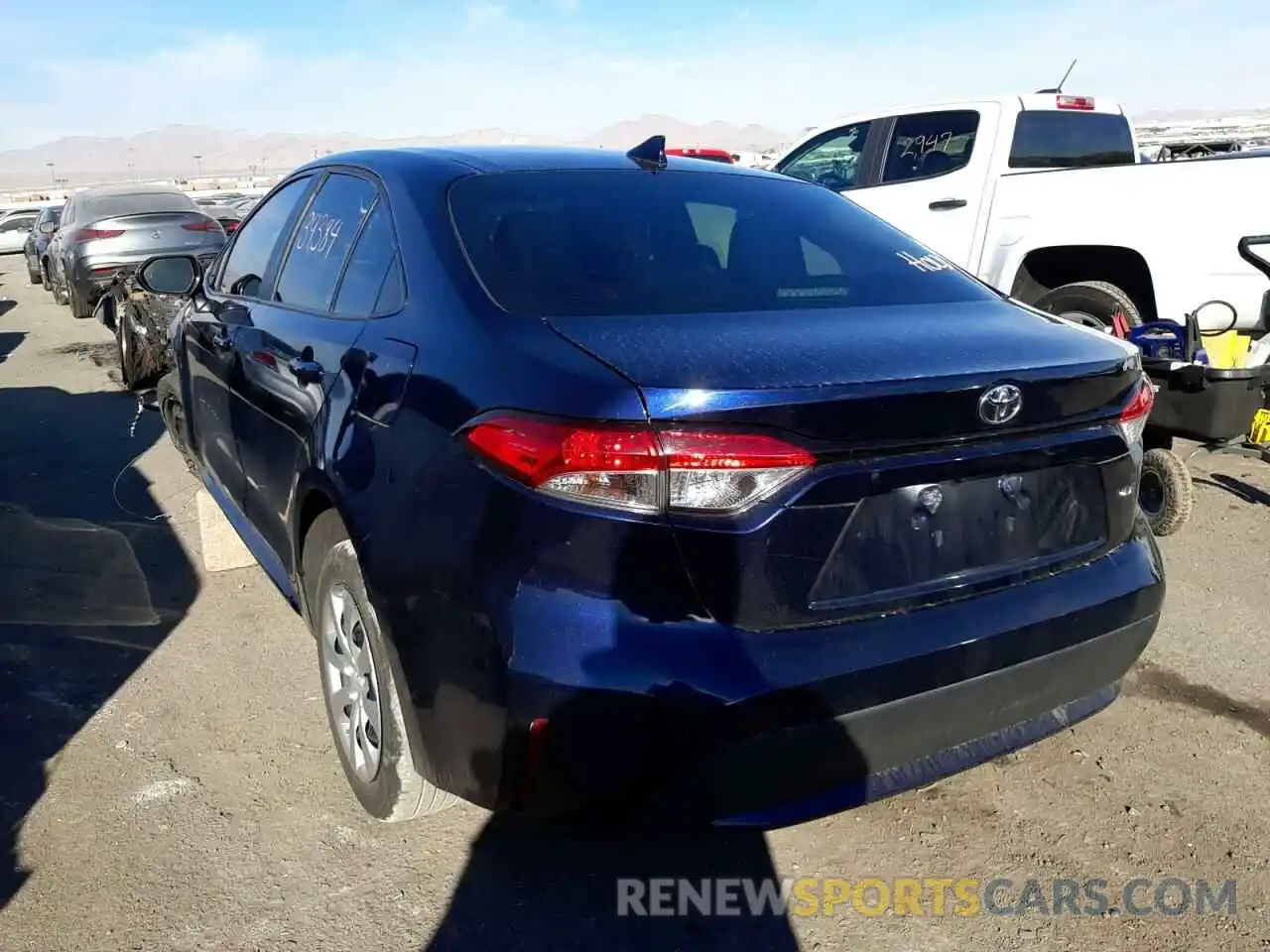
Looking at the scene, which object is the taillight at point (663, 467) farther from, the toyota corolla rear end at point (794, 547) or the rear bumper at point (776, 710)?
the rear bumper at point (776, 710)

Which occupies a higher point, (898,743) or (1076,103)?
(1076,103)

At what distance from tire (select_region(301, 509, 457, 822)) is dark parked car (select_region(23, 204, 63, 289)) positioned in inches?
565

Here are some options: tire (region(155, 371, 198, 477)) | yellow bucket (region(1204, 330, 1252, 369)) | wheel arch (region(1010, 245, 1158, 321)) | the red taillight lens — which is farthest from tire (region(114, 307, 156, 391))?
yellow bucket (region(1204, 330, 1252, 369))

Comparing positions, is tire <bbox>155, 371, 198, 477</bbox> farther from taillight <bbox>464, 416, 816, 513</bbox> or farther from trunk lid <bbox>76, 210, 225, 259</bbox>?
trunk lid <bbox>76, 210, 225, 259</bbox>

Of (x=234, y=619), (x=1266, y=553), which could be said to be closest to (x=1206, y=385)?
(x=1266, y=553)

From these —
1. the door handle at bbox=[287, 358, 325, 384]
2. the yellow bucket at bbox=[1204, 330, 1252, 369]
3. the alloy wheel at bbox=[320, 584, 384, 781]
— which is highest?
the door handle at bbox=[287, 358, 325, 384]

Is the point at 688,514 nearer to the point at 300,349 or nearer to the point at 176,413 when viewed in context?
the point at 300,349

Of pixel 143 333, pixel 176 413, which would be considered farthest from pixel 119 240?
pixel 176 413

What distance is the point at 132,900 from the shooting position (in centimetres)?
246

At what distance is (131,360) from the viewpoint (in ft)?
25.5

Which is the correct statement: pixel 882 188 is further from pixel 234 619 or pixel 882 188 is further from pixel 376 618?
pixel 376 618

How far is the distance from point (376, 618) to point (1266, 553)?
160 inches

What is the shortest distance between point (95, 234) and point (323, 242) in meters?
10.7

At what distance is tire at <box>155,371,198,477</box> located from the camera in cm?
480
